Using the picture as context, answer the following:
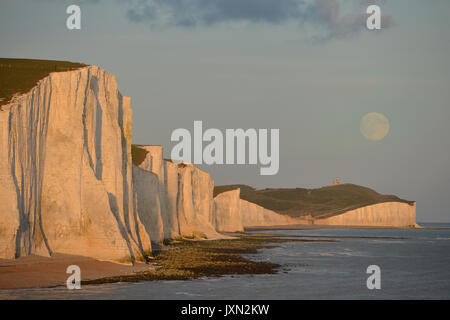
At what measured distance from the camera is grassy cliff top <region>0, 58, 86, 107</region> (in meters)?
29.3

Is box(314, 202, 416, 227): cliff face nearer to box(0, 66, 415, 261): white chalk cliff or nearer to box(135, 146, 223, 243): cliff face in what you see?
box(135, 146, 223, 243): cliff face

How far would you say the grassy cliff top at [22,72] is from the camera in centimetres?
2929

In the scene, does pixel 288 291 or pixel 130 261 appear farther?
pixel 130 261

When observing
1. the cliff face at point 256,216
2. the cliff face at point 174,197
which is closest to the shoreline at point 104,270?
the cliff face at point 174,197

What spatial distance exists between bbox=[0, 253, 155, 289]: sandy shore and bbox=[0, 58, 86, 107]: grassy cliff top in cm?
772

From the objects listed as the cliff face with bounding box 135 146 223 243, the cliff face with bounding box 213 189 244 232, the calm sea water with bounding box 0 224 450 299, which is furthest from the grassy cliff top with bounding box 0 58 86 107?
the cliff face with bounding box 213 189 244 232

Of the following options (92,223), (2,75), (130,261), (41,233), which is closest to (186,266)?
(130,261)

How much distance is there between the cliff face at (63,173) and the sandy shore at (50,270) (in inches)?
19.9

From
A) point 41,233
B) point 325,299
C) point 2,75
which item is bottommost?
Result: point 325,299

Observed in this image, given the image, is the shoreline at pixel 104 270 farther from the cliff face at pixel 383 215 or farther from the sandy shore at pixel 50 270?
the cliff face at pixel 383 215

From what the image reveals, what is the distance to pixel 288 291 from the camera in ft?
88.8

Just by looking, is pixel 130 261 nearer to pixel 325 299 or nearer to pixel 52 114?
pixel 52 114

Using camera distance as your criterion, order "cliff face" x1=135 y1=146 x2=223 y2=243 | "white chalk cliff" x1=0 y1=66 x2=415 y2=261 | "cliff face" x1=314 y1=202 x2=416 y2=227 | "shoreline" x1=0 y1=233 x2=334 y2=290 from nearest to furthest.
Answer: "shoreline" x1=0 y1=233 x2=334 y2=290, "white chalk cliff" x1=0 y1=66 x2=415 y2=261, "cliff face" x1=135 y1=146 x2=223 y2=243, "cliff face" x1=314 y1=202 x2=416 y2=227
